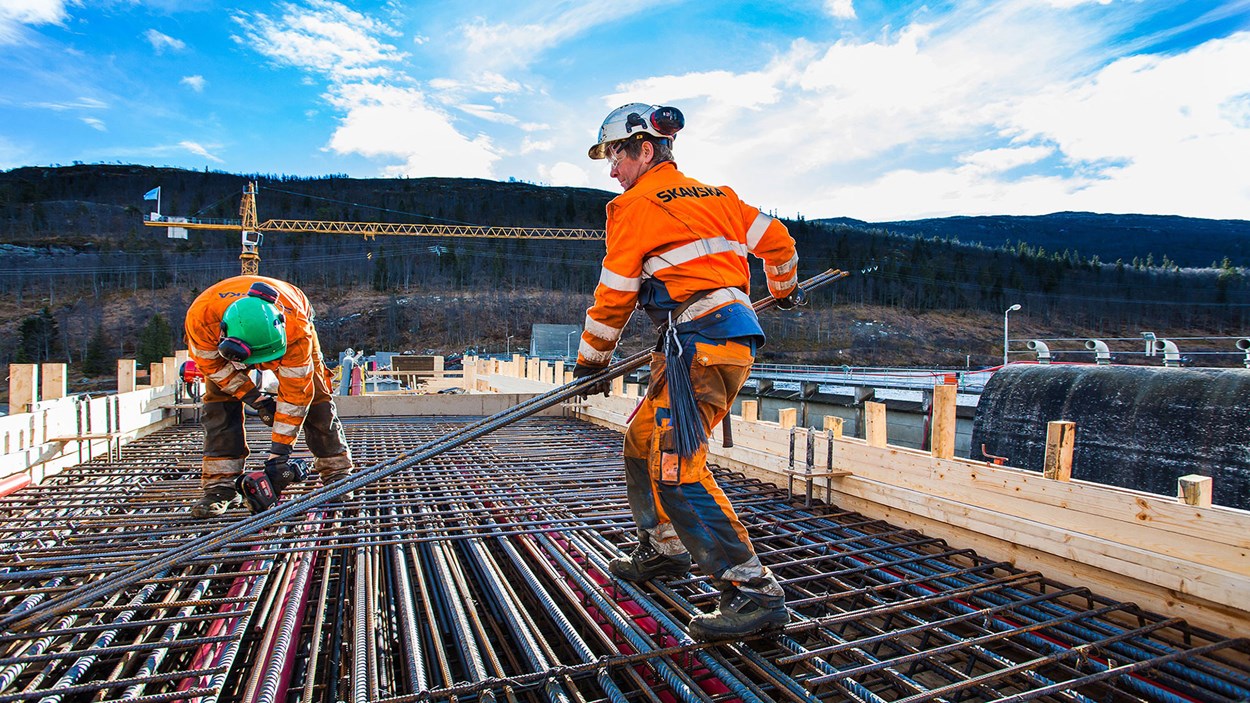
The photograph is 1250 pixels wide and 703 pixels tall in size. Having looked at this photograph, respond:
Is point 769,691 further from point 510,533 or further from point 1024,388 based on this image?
point 1024,388

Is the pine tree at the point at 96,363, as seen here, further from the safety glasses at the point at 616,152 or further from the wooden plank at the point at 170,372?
the safety glasses at the point at 616,152

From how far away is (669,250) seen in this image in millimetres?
2578

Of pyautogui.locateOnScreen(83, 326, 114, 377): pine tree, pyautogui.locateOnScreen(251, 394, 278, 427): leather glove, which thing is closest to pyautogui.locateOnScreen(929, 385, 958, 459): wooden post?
pyautogui.locateOnScreen(251, 394, 278, 427): leather glove

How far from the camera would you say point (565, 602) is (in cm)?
286

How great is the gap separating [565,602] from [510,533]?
0.88 metres

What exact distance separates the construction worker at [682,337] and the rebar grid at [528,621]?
0.22 metres

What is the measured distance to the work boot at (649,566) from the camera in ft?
9.45

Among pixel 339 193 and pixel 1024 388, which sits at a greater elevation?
pixel 339 193

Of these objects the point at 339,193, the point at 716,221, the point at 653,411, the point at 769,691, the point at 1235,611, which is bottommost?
the point at 769,691

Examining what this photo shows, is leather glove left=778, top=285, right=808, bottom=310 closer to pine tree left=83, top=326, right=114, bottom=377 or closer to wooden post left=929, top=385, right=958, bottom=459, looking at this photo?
wooden post left=929, top=385, right=958, bottom=459

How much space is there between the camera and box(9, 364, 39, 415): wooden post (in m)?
5.59

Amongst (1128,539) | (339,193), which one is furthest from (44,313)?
(1128,539)

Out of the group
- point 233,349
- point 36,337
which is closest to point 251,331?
point 233,349

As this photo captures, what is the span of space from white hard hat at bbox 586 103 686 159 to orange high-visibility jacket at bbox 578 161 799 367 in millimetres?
214
